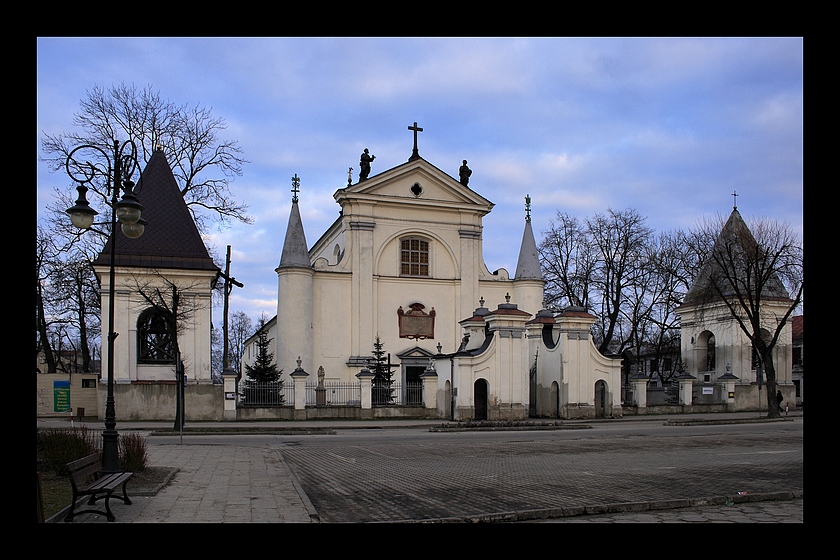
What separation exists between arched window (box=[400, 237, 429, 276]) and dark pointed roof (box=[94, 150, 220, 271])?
37.8ft

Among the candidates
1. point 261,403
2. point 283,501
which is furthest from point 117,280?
point 283,501

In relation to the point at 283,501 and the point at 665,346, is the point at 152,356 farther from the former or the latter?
the point at 665,346

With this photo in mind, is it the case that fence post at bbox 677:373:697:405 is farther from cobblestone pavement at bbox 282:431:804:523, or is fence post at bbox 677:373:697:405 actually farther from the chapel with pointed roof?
the chapel with pointed roof

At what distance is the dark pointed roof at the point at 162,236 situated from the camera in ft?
114

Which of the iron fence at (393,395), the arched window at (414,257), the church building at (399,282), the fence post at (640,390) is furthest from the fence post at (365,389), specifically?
the fence post at (640,390)

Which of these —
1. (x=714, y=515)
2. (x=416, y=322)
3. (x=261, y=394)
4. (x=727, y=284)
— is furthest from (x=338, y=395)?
(x=714, y=515)

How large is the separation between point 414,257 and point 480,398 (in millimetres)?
12678

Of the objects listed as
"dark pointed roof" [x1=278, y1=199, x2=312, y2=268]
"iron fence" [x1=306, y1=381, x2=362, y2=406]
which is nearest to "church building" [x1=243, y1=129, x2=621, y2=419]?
"dark pointed roof" [x1=278, y1=199, x2=312, y2=268]

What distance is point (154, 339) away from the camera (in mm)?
34938

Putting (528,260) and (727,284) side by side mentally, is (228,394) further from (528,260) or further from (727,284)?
(727,284)

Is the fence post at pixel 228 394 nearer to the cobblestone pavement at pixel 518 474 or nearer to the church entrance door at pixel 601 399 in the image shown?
the cobblestone pavement at pixel 518 474

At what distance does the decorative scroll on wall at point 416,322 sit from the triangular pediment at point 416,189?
6117 mm
